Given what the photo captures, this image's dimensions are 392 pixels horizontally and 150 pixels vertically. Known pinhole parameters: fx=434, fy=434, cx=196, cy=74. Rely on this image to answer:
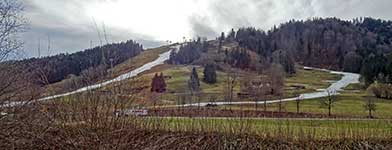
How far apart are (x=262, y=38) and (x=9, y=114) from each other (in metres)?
107

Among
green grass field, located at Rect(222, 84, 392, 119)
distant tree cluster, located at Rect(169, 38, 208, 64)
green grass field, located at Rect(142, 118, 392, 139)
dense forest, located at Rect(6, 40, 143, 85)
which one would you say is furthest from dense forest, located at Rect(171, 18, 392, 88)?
dense forest, located at Rect(6, 40, 143, 85)

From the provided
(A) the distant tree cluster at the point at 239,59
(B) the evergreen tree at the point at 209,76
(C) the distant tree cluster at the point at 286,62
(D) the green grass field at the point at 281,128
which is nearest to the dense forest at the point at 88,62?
(D) the green grass field at the point at 281,128

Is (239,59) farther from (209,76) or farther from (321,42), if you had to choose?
(321,42)

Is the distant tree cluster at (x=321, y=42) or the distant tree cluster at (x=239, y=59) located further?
the distant tree cluster at (x=321, y=42)

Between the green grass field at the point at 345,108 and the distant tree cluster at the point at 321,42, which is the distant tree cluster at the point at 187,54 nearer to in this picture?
the distant tree cluster at the point at 321,42

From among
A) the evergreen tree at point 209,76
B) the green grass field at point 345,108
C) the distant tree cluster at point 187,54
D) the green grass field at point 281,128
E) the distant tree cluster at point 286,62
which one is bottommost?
the green grass field at point 345,108

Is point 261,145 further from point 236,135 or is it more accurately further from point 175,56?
point 175,56

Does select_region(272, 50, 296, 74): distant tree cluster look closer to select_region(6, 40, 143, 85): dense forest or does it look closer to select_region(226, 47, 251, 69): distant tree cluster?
select_region(226, 47, 251, 69): distant tree cluster

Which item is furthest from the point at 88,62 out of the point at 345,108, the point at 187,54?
the point at 187,54

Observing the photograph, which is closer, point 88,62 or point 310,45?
point 88,62

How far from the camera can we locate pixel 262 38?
371 feet

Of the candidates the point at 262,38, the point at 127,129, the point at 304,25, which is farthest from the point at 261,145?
the point at 304,25

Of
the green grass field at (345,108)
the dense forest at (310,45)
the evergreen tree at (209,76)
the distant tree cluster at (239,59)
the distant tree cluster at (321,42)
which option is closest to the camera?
the green grass field at (345,108)

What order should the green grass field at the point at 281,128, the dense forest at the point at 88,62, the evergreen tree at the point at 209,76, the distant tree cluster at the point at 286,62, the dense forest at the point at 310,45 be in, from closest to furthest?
the dense forest at the point at 88,62, the green grass field at the point at 281,128, the evergreen tree at the point at 209,76, the distant tree cluster at the point at 286,62, the dense forest at the point at 310,45
